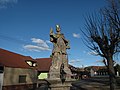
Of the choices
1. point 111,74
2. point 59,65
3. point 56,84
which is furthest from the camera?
point 111,74

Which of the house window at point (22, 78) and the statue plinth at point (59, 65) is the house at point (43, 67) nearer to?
the house window at point (22, 78)

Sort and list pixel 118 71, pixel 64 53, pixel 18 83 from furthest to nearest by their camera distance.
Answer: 1. pixel 118 71
2. pixel 18 83
3. pixel 64 53

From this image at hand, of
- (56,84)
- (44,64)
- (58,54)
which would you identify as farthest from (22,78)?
(56,84)

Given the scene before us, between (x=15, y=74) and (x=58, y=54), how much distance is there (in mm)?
19483

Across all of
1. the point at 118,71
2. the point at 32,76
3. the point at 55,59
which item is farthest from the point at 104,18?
the point at 118,71

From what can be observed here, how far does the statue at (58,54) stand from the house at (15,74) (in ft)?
56.3

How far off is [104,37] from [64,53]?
733cm

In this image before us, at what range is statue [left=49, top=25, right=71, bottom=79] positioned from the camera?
28.6ft

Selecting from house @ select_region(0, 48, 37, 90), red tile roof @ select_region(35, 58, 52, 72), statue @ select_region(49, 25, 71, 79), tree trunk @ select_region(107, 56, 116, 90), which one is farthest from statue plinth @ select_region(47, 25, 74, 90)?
red tile roof @ select_region(35, 58, 52, 72)

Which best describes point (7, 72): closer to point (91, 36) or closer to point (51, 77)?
point (91, 36)

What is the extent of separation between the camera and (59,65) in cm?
889

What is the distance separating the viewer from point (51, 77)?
28.3 feet

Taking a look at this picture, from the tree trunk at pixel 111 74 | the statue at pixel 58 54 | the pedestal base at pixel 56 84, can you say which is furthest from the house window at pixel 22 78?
the pedestal base at pixel 56 84

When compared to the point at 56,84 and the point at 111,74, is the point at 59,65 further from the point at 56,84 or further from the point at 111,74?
the point at 111,74
